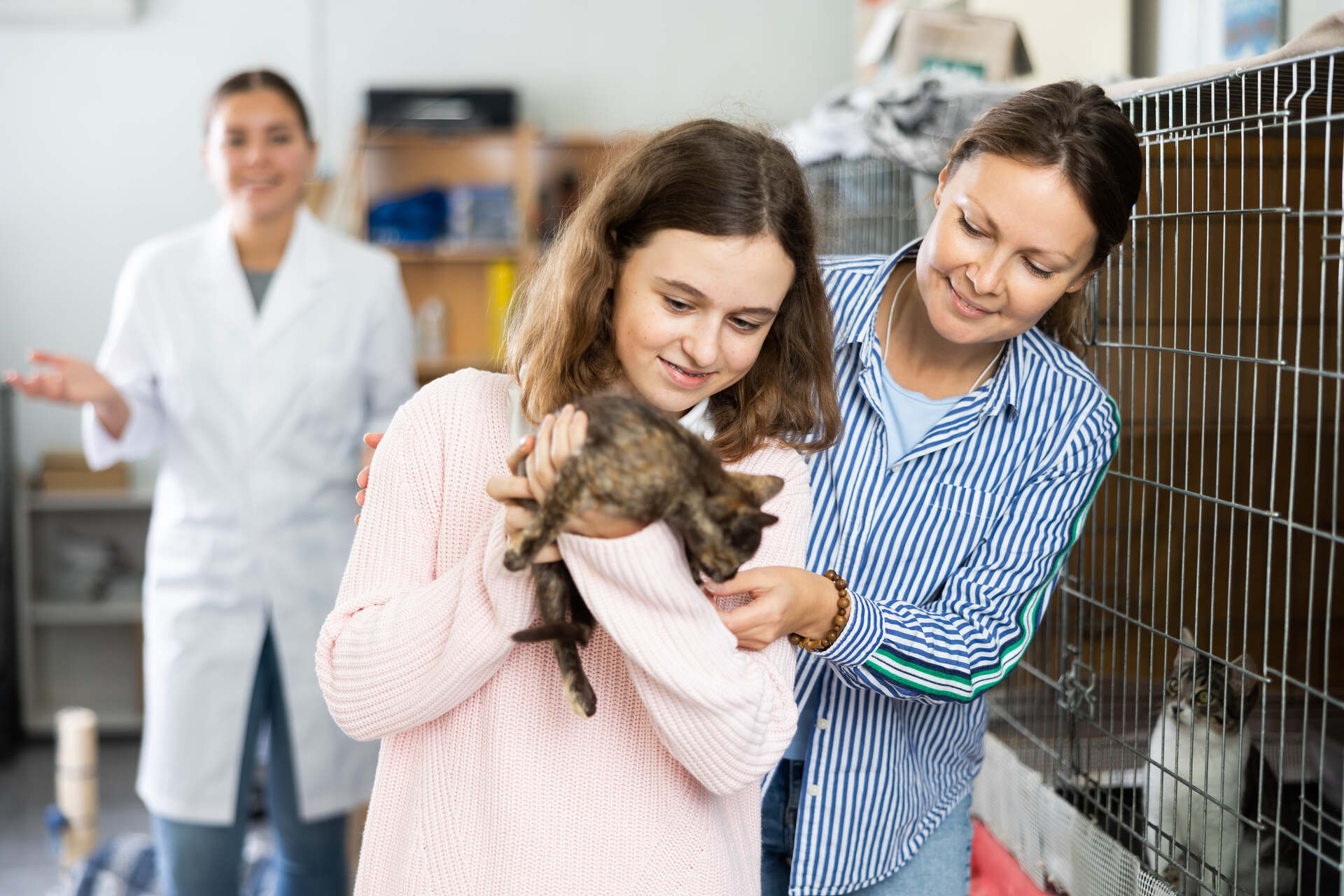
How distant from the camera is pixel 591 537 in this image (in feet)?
3.01

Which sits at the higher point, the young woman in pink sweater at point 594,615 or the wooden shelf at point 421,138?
the wooden shelf at point 421,138

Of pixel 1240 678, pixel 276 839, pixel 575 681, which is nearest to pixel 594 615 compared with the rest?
pixel 575 681

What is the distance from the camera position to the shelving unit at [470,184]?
4.56 metres

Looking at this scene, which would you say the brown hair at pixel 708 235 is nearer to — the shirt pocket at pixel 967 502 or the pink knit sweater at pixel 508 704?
the pink knit sweater at pixel 508 704

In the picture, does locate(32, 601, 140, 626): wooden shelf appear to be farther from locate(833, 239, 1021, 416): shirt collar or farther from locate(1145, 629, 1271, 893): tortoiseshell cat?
locate(1145, 629, 1271, 893): tortoiseshell cat

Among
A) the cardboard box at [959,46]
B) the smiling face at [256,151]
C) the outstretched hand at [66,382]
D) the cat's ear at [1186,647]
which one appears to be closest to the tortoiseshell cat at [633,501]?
the cat's ear at [1186,647]

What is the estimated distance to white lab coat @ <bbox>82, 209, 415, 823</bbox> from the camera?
2.26 m

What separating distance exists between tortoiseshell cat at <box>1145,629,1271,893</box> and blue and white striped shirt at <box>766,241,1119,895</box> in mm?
231

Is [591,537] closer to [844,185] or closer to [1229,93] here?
[1229,93]

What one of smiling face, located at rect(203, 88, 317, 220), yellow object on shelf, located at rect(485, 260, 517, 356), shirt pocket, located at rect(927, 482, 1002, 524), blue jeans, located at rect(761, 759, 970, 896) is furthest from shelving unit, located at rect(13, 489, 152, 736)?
shirt pocket, located at rect(927, 482, 1002, 524)

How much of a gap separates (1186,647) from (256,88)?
2.00 meters

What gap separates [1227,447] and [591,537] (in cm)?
114

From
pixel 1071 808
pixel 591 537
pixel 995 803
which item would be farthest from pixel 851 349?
pixel 995 803

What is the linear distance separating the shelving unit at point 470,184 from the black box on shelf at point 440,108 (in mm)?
54
